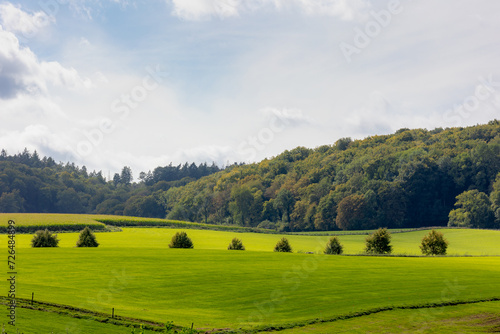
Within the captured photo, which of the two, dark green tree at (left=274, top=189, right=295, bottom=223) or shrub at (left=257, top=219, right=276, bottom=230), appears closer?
shrub at (left=257, top=219, right=276, bottom=230)

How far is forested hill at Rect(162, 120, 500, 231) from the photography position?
425ft

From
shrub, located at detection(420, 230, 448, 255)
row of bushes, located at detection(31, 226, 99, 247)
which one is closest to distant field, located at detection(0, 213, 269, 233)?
row of bushes, located at detection(31, 226, 99, 247)

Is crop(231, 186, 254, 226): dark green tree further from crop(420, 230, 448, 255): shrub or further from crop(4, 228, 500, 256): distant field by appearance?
crop(420, 230, 448, 255): shrub

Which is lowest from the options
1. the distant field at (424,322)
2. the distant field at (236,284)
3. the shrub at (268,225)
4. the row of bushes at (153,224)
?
the distant field at (424,322)

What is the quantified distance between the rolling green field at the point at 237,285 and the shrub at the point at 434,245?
13914 mm

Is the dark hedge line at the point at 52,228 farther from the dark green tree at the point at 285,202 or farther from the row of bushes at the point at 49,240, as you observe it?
the dark green tree at the point at 285,202

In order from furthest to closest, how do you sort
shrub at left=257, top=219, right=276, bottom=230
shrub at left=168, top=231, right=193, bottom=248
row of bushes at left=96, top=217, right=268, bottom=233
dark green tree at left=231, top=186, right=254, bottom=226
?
dark green tree at left=231, top=186, right=254, bottom=226 → shrub at left=257, top=219, right=276, bottom=230 → row of bushes at left=96, top=217, right=268, bottom=233 → shrub at left=168, top=231, right=193, bottom=248

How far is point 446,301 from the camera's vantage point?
97.2 feet

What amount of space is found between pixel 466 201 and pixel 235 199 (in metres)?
74.6

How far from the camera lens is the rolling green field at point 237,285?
2572 cm

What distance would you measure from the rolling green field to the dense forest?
271 ft

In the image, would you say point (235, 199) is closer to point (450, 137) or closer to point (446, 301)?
point (450, 137)

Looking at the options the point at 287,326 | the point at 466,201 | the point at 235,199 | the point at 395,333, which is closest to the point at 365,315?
the point at 395,333

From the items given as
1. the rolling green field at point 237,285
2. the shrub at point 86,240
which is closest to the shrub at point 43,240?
the shrub at point 86,240
